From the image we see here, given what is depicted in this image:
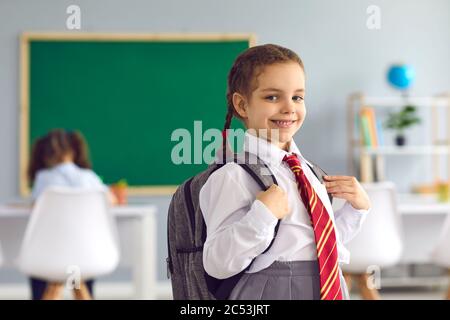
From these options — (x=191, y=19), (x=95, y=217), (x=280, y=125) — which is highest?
(x=191, y=19)

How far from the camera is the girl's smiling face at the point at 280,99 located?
0.63 metres

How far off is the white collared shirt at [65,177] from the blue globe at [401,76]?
163 centimetres

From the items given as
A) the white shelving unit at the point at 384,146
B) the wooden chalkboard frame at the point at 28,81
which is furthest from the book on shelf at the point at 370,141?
the wooden chalkboard frame at the point at 28,81

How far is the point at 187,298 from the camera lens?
0.65 meters

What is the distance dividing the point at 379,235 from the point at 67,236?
39.5 inches

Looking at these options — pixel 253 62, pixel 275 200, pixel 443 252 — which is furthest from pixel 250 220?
pixel 443 252

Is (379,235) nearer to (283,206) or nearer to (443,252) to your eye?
(443,252)

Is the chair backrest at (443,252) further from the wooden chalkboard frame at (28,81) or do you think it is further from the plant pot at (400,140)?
the wooden chalkboard frame at (28,81)

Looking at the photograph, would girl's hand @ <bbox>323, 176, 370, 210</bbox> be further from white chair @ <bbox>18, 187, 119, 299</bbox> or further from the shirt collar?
white chair @ <bbox>18, 187, 119, 299</bbox>

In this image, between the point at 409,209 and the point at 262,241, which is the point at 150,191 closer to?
the point at 409,209

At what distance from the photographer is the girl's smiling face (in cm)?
63

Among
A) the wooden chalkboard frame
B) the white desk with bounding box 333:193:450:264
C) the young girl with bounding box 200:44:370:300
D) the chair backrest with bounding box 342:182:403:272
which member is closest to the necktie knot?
the young girl with bounding box 200:44:370:300

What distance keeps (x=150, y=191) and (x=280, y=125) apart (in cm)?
297

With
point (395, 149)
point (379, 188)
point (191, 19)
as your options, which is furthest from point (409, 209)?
point (191, 19)
